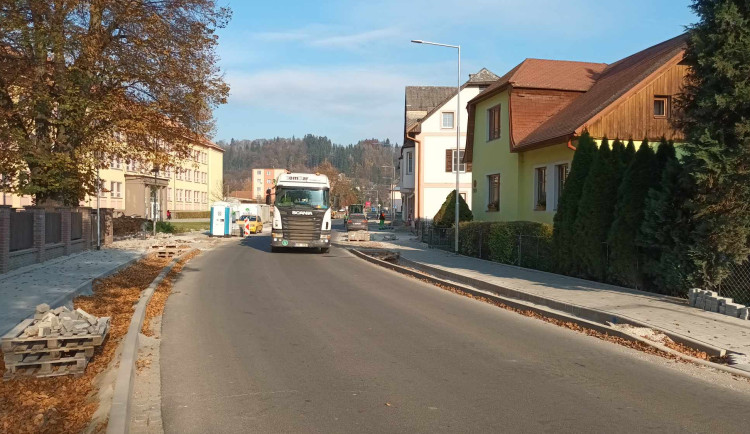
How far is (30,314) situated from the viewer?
983 centimetres

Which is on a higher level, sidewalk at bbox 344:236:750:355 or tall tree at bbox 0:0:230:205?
tall tree at bbox 0:0:230:205

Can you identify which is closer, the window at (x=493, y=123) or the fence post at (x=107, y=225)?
the window at (x=493, y=123)

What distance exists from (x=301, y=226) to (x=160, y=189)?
4617 centimetres

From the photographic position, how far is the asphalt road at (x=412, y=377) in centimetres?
557

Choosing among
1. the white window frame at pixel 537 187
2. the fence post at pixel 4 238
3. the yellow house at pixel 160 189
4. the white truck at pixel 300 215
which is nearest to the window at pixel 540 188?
the white window frame at pixel 537 187

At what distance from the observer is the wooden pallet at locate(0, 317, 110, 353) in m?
6.56

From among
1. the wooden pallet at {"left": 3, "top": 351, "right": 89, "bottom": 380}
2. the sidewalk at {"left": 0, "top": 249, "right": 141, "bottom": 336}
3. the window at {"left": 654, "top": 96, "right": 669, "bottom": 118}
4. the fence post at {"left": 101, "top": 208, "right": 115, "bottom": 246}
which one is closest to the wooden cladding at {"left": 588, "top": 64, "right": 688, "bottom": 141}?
the window at {"left": 654, "top": 96, "right": 669, "bottom": 118}

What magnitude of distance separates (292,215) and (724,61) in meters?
18.6

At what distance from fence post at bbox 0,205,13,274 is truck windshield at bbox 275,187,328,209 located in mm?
12367

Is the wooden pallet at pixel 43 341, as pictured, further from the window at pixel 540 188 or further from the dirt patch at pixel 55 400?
the window at pixel 540 188

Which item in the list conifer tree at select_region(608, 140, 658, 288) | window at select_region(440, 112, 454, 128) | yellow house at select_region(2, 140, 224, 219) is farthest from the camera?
yellow house at select_region(2, 140, 224, 219)

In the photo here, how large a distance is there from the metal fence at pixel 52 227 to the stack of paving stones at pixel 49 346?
13.4m

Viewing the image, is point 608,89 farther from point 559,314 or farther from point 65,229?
point 65,229

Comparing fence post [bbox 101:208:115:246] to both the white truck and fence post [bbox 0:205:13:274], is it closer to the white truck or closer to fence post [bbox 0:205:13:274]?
the white truck
